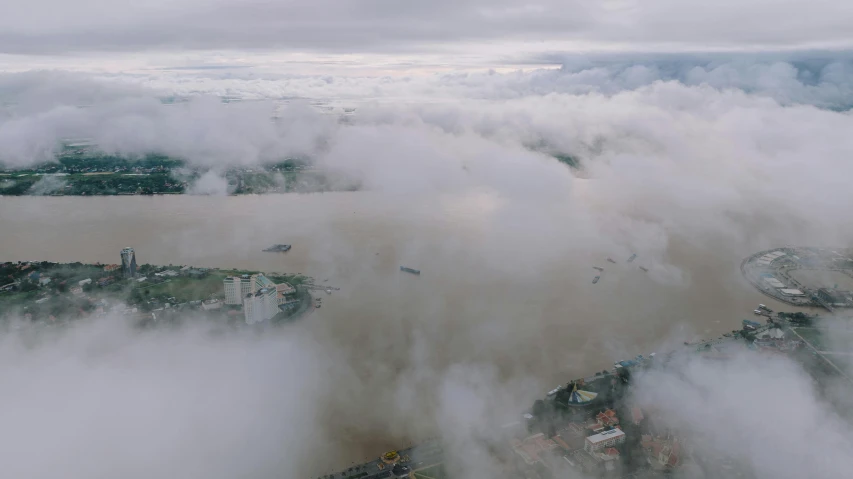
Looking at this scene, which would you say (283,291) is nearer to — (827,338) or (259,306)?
(259,306)

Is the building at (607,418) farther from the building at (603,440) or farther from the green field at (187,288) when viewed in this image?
the green field at (187,288)

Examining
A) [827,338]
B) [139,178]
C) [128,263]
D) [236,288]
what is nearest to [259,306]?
[236,288]

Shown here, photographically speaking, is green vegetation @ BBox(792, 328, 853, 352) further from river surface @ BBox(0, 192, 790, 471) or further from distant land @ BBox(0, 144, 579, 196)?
distant land @ BBox(0, 144, 579, 196)

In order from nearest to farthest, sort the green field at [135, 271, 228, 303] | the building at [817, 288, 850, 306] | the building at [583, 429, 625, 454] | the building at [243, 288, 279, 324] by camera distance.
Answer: the building at [583, 429, 625, 454] < the building at [243, 288, 279, 324] < the green field at [135, 271, 228, 303] < the building at [817, 288, 850, 306]

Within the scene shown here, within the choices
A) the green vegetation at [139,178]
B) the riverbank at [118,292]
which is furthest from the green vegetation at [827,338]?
the green vegetation at [139,178]

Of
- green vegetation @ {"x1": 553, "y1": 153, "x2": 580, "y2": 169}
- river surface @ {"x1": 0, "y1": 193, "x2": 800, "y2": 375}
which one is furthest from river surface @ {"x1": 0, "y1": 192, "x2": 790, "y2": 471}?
green vegetation @ {"x1": 553, "y1": 153, "x2": 580, "y2": 169}

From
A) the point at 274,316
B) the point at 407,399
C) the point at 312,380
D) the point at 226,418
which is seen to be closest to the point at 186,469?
the point at 226,418

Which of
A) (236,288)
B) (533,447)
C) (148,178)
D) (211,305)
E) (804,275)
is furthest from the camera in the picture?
(148,178)
